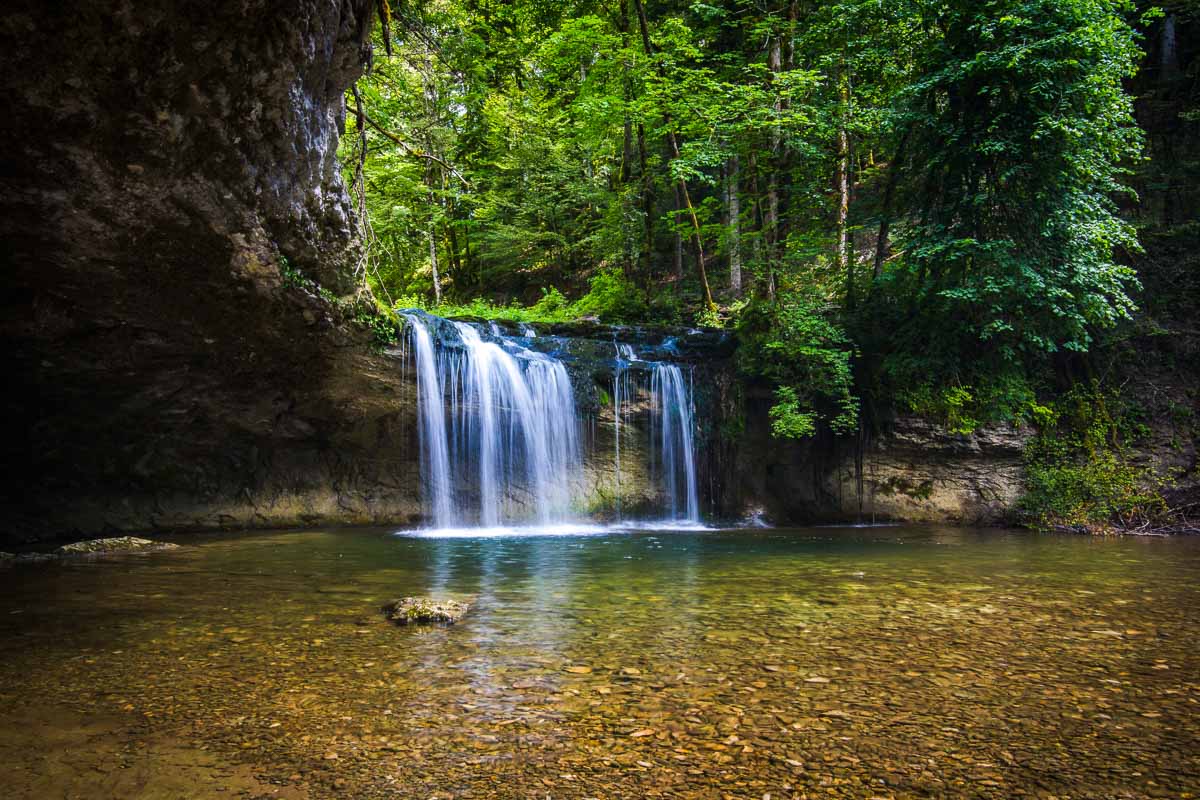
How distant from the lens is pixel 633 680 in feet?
12.3

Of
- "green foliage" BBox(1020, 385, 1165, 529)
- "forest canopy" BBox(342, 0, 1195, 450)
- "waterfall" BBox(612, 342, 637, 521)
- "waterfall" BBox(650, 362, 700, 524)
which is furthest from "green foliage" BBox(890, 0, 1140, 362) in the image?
"waterfall" BBox(612, 342, 637, 521)

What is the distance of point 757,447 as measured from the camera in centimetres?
1410

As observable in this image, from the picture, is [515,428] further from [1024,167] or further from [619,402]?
[1024,167]

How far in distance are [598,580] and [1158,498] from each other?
34.5ft

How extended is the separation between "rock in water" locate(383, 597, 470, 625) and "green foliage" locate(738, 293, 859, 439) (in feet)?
27.3

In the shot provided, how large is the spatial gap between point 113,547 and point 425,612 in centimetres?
638

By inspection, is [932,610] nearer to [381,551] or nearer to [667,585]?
[667,585]

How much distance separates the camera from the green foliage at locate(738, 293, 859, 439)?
12289 mm

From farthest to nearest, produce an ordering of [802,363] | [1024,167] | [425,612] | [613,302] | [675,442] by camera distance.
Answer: [613,302] → [675,442] → [802,363] → [1024,167] → [425,612]

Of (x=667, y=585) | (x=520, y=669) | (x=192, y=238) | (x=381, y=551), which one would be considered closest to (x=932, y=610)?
(x=667, y=585)

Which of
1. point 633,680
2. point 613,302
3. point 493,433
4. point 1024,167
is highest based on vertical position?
point 1024,167

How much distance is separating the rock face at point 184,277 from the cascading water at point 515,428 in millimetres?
684

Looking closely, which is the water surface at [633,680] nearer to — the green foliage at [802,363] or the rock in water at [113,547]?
the rock in water at [113,547]

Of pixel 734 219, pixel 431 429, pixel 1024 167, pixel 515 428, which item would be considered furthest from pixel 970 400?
pixel 431 429
